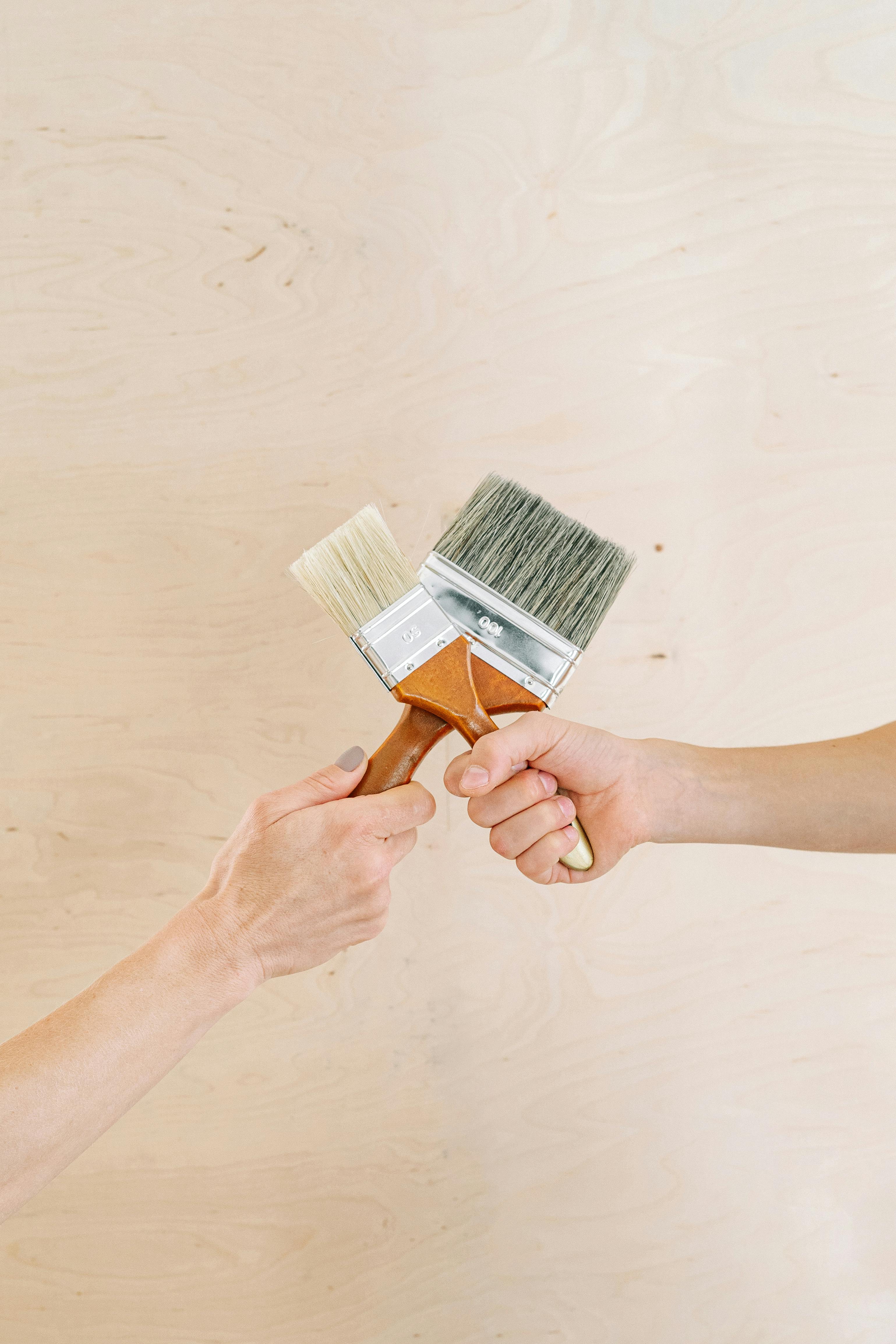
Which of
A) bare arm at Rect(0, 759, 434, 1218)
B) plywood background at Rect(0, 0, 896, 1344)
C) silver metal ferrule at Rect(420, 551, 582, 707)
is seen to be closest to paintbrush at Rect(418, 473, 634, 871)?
silver metal ferrule at Rect(420, 551, 582, 707)

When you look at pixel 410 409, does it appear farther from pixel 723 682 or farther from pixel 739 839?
pixel 739 839

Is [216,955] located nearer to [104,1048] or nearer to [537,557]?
A: [104,1048]

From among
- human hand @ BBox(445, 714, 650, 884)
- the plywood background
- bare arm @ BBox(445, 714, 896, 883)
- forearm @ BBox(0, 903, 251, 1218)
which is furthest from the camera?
the plywood background

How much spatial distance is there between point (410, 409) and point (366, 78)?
431mm

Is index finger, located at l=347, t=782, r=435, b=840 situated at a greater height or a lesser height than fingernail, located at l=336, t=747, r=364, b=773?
lesser

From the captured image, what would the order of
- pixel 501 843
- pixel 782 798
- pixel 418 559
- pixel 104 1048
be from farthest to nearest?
1. pixel 418 559
2. pixel 782 798
3. pixel 501 843
4. pixel 104 1048

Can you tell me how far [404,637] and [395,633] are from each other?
0.4 inches

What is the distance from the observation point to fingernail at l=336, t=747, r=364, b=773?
2.88ft

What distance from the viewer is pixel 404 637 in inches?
33.0

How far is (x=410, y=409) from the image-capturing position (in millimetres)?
1135

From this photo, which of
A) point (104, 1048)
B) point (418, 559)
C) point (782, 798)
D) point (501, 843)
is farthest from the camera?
point (418, 559)

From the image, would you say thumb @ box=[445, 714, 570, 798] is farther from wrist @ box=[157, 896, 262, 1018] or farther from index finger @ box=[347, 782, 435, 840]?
wrist @ box=[157, 896, 262, 1018]

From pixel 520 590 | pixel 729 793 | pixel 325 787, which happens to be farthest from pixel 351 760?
pixel 729 793

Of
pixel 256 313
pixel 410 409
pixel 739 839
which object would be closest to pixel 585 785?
pixel 739 839
